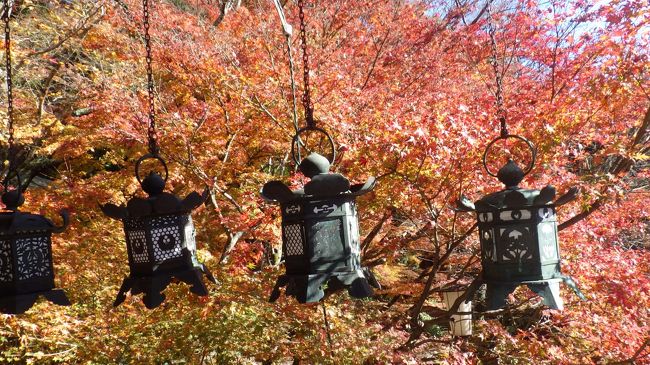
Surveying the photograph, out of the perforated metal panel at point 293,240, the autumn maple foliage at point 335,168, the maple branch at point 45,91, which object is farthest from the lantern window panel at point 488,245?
the maple branch at point 45,91

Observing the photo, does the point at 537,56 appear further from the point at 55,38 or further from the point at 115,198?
the point at 55,38

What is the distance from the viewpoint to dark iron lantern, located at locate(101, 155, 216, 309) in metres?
2.54

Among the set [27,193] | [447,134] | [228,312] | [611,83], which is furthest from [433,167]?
[27,193]

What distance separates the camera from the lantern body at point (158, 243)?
2.54 m

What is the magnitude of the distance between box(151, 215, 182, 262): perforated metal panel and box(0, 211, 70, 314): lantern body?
2.19ft

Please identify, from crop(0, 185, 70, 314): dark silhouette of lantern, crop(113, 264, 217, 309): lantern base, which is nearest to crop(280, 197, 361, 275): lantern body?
crop(113, 264, 217, 309): lantern base

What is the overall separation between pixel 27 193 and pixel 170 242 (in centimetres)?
539

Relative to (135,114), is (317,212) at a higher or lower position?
lower

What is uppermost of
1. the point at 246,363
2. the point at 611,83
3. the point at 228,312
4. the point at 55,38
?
the point at 55,38

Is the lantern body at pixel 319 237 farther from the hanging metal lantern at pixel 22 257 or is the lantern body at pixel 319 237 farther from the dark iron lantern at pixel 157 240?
the hanging metal lantern at pixel 22 257

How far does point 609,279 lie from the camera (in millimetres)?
5551

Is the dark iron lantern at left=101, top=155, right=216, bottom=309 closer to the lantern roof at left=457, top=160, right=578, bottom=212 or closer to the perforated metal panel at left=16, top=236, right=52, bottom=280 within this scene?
the perforated metal panel at left=16, top=236, right=52, bottom=280

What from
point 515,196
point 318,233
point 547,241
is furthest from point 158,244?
point 547,241

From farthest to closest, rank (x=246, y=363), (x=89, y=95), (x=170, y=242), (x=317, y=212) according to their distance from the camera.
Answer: (x=89, y=95) < (x=246, y=363) < (x=170, y=242) < (x=317, y=212)
